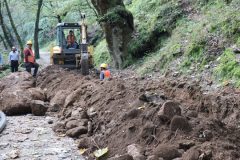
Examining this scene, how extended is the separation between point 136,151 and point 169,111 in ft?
3.13

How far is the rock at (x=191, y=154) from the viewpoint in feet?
17.7

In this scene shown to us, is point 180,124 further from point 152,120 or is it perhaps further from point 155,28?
point 155,28

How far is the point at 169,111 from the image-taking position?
22.5ft

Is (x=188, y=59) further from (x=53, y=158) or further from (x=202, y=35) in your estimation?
(x=53, y=158)

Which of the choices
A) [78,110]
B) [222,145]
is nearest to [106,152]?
[222,145]

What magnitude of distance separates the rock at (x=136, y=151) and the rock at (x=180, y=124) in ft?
2.03

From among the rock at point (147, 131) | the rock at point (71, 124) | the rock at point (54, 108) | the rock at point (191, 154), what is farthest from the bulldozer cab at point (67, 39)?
the rock at point (191, 154)

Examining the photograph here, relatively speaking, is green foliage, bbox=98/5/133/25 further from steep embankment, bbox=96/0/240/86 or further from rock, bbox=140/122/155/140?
rock, bbox=140/122/155/140

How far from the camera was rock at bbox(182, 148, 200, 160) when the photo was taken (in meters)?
5.40

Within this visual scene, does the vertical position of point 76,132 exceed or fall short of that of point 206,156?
it falls short

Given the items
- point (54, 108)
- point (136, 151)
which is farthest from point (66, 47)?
point (136, 151)

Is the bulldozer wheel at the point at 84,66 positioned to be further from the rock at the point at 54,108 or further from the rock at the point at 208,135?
the rock at the point at 208,135

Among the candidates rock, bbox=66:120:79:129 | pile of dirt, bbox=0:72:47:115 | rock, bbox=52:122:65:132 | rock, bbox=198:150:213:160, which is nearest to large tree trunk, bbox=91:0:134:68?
pile of dirt, bbox=0:72:47:115

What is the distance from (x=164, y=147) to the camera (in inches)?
234
